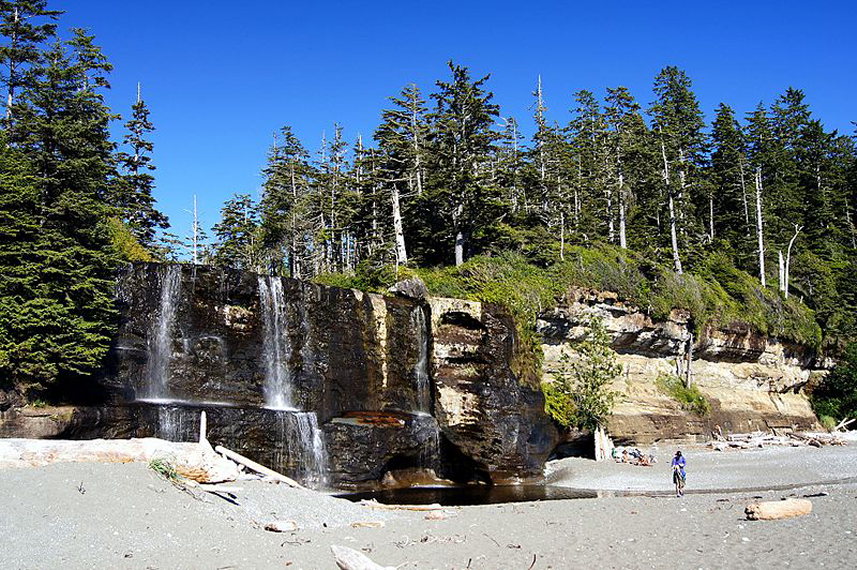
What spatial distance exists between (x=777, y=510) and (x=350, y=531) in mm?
8489

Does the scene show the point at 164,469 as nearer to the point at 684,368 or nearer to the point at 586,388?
the point at 586,388

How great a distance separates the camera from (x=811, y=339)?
44.8m

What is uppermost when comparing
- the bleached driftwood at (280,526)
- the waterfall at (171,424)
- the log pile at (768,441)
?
the waterfall at (171,424)

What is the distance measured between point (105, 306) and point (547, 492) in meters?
16.3

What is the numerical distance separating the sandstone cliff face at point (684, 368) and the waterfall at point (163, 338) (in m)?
16.9

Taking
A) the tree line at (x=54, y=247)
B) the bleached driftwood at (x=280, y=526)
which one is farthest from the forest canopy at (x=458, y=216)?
the bleached driftwood at (x=280, y=526)

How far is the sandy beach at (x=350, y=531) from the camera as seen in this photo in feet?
33.5

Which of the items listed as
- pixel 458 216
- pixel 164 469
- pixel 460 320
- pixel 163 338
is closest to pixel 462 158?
pixel 458 216

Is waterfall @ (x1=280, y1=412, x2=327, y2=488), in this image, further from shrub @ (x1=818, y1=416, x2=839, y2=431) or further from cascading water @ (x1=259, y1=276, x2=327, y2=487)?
shrub @ (x1=818, y1=416, x2=839, y2=431)

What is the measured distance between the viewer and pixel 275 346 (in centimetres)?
2528

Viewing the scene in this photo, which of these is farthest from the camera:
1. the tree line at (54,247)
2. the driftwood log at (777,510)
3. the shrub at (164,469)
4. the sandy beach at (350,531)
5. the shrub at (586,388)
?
the shrub at (586,388)

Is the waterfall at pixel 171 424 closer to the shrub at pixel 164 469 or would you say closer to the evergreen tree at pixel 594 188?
the shrub at pixel 164 469

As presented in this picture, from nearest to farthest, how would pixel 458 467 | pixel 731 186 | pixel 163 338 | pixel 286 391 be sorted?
pixel 163 338, pixel 286 391, pixel 458 467, pixel 731 186

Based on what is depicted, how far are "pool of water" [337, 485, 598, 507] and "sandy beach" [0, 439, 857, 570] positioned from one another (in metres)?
4.36
